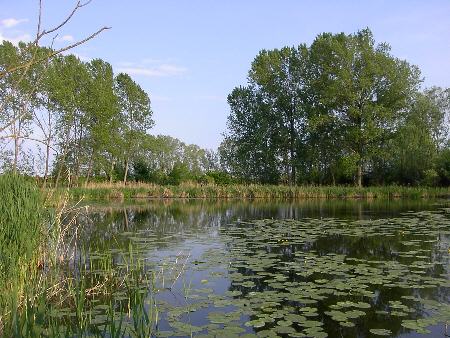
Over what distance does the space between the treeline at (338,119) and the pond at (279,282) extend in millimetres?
22358

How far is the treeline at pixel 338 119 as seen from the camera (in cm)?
3369

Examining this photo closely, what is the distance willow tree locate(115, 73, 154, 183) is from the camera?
4094 centimetres

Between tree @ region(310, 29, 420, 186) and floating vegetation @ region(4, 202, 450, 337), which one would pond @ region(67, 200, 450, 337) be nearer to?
floating vegetation @ region(4, 202, 450, 337)

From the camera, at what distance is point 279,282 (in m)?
6.82

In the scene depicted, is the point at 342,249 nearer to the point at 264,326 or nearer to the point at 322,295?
the point at 322,295

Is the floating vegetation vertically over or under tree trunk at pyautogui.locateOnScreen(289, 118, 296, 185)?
under

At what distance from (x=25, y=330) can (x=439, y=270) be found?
6960 millimetres

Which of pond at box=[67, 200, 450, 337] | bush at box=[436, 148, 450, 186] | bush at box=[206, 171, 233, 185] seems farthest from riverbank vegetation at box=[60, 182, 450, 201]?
pond at box=[67, 200, 450, 337]

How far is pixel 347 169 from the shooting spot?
3300 cm

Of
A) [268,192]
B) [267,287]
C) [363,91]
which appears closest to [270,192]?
[268,192]

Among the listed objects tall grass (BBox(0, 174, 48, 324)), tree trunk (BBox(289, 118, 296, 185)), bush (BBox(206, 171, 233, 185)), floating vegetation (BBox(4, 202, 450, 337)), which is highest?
tree trunk (BBox(289, 118, 296, 185))

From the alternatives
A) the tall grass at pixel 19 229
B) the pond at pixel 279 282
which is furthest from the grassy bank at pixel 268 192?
the tall grass at pixel 19 229

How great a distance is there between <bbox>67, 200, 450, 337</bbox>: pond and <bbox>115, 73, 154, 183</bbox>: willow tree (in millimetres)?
28932

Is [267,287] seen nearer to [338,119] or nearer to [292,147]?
[338,119]
